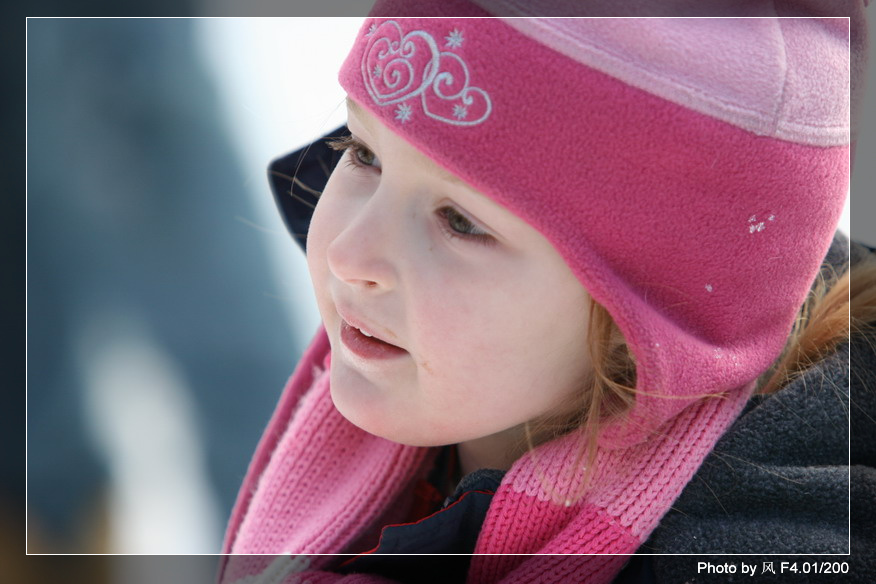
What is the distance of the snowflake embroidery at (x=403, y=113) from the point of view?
567 millimetres

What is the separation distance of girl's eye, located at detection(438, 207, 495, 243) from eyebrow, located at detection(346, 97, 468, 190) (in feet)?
0.07

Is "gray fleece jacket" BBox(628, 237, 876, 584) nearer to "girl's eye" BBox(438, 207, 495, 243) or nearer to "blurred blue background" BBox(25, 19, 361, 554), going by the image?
"girl's eye" BBox(438, 207, 495, 243)

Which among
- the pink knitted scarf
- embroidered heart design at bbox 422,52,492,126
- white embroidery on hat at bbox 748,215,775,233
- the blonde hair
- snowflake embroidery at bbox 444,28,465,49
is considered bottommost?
the pink knitted scarf

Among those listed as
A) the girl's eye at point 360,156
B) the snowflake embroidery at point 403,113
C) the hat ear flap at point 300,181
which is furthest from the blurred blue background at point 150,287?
the snowflake embroidery at point 403,113

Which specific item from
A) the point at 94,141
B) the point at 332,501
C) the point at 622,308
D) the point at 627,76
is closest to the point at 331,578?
the point at 332,501

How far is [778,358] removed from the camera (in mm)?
704

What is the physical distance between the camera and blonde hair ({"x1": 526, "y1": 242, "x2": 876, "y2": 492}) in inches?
24.9

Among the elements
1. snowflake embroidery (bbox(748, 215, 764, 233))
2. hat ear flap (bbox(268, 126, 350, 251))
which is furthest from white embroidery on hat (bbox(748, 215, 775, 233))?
hat ear flap (bbox(268, 126, 350, 251))

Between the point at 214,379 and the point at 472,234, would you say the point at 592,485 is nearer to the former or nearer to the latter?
the point at 472,234

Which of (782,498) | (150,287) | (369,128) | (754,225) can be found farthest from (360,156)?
(150,287)

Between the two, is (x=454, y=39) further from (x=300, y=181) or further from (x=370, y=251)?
(x=300, y=181)

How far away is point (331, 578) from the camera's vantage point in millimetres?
716

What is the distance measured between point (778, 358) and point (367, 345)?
1.10 ft

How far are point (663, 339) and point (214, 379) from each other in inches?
28.2
